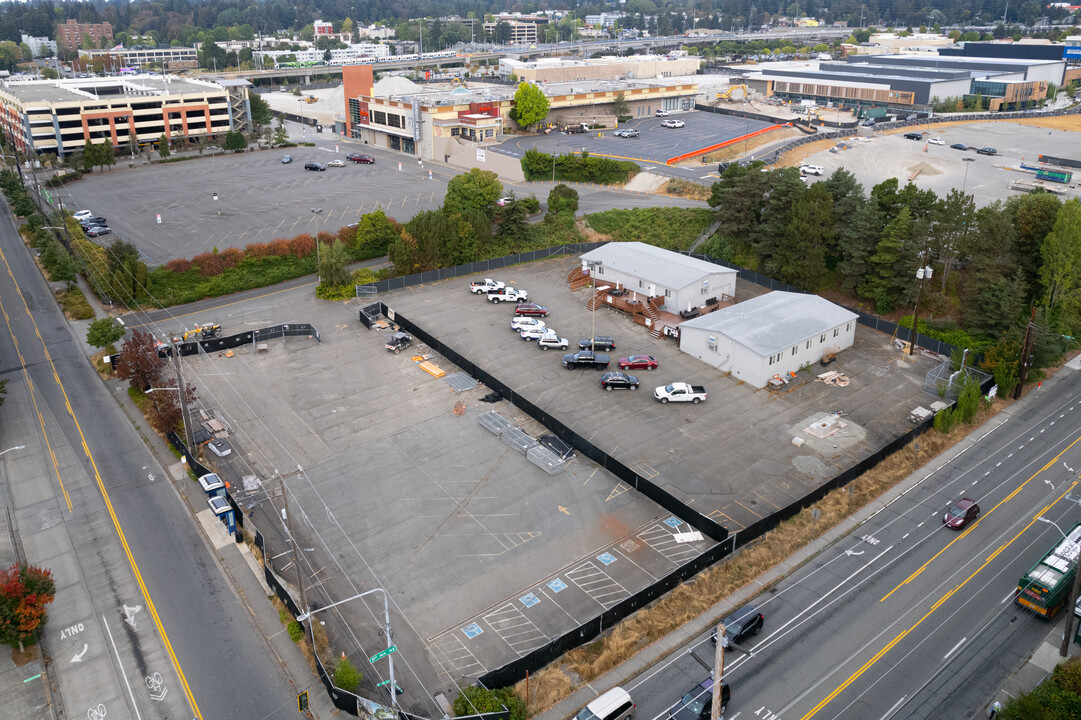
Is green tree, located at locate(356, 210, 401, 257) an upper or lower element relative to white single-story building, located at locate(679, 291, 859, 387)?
upper

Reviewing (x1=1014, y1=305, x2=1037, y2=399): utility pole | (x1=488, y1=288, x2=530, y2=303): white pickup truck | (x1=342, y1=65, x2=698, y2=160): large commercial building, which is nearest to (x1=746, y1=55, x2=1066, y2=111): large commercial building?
(x1=342, y1=65, x2=698, y2=160): large commercial building

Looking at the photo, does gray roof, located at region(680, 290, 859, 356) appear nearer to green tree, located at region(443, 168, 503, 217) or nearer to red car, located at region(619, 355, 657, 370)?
red car, located at region(619, 355, 657, 370)

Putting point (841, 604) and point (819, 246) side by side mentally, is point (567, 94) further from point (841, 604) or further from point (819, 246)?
point (841, 604)

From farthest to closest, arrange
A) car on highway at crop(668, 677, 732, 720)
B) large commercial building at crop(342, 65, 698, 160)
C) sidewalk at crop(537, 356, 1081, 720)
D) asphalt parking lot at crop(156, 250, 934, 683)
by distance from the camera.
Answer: large commercial building at crop(342, 65, 698, 160)
asphalt parking lot at crop(156, 250, 934, 683)
sidewalk at crop(537, 356, 1081, 720)
car on highway at crop(668, 677, 732, 720)

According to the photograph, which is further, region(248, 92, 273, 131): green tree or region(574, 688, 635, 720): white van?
region(248, 92, 273, 131): green tree

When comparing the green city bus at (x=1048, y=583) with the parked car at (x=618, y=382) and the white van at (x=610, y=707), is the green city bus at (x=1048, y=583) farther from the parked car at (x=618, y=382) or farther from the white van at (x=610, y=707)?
the parked car at (x=618, y=382)

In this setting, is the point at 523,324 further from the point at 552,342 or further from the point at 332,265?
the point at 332,265

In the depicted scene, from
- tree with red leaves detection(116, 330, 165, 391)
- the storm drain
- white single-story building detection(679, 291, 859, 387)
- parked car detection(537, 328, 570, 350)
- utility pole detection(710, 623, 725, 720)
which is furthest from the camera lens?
parked car detection(537, 328, 570, 350)
